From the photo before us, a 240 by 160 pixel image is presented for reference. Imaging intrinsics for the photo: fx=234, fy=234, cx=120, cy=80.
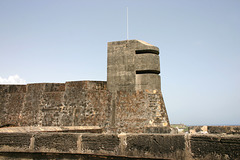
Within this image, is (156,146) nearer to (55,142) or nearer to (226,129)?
(55,142)

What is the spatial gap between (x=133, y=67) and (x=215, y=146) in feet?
18.3

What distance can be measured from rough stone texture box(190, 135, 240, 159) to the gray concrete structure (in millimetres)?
5020

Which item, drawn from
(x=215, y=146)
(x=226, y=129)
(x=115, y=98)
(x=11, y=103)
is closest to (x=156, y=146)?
(x=215, y=146)

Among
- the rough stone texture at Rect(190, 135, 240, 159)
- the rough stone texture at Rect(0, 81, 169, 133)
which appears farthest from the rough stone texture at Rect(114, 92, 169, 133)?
the rough stone texture at Rect(190, 135, 240, 159)

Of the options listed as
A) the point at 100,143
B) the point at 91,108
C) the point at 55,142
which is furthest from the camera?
the point at 91,108

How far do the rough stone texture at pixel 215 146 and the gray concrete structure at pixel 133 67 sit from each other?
5020 mm

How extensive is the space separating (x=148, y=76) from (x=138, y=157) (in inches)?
193

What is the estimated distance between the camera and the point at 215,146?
3156 millimetres

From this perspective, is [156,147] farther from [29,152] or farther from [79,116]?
[79,116]

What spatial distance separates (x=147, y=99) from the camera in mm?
8211

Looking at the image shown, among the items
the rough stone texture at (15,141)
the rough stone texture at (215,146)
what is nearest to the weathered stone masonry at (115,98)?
the rough stone texture at (15,141)

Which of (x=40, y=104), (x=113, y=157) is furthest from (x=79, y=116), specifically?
(x=113, y=157)

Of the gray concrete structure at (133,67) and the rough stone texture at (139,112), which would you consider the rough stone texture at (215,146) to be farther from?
the gray concrete structure at (133,67)

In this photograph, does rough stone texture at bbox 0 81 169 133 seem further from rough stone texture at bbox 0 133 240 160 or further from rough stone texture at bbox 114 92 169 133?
rough stone texture at bbox 0 133 240 160
